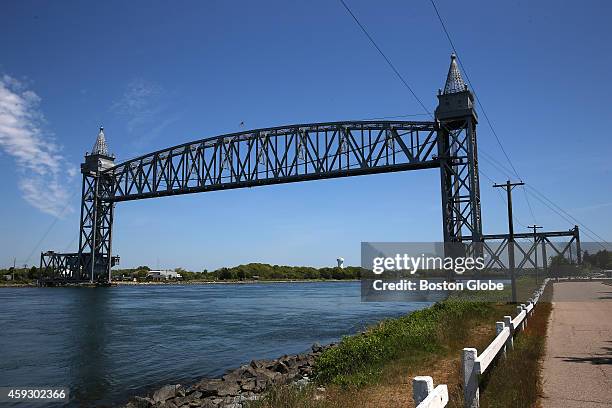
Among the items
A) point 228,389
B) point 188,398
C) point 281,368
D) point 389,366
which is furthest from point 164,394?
point 389,366

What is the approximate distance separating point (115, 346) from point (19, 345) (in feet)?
16.7

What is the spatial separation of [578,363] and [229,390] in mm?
8989

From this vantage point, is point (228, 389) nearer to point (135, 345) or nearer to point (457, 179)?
point (135, 345)

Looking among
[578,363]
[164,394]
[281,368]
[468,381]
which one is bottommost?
[164,394]

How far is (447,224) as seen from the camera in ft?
184

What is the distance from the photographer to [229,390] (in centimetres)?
1393

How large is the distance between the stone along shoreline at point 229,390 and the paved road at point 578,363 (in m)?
6.07

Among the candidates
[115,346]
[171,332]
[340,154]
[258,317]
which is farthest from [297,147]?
[115,346]

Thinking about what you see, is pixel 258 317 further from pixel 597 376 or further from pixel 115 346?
pixel 597 376

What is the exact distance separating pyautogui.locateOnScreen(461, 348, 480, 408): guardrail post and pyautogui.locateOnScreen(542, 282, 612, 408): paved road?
1562mm

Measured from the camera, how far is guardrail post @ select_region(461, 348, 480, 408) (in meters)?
7.25

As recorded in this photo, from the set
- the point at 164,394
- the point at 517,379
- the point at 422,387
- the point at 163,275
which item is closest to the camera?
the point at 422,387

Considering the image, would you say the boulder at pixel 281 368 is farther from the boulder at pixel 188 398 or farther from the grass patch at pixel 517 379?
the grass patch at pixel 517 379

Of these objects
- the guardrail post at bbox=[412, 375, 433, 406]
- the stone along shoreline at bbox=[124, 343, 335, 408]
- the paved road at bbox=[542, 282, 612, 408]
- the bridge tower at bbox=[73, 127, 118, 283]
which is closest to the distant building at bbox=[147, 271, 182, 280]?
the bridge tower at bbox=[73, 127, 118, 283]
